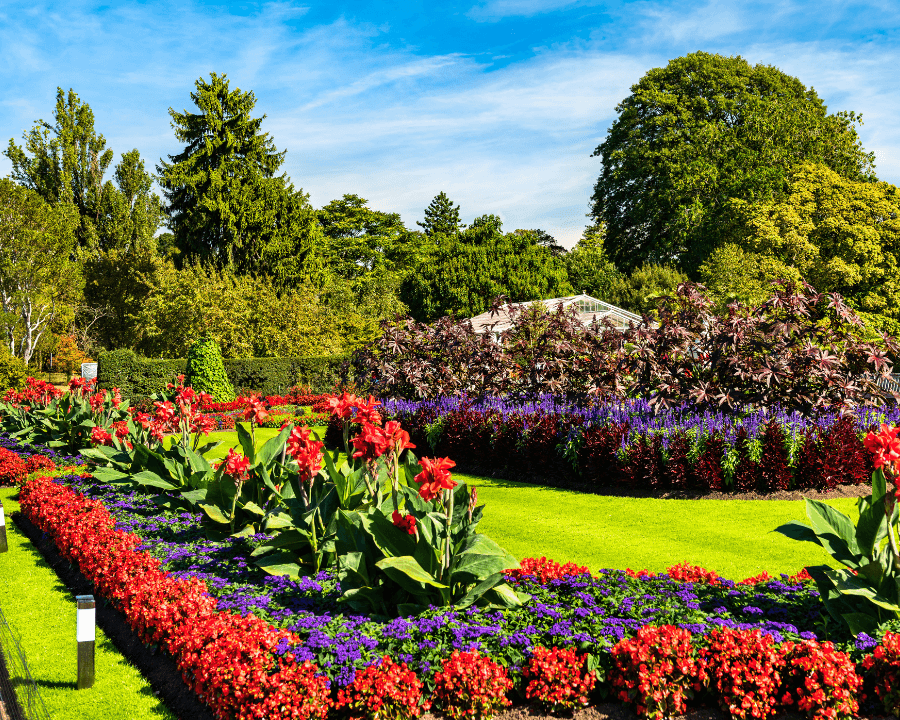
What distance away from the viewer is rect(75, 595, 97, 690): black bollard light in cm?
402

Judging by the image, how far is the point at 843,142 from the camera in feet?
112

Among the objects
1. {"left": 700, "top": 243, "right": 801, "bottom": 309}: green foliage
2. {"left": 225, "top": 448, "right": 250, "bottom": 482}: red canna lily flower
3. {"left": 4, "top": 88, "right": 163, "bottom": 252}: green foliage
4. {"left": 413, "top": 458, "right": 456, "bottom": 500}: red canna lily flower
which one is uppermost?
{"left": 4, "top": 88, "right": 163, "bottom": 252}: green foliage

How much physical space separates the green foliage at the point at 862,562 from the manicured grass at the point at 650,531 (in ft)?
5.43

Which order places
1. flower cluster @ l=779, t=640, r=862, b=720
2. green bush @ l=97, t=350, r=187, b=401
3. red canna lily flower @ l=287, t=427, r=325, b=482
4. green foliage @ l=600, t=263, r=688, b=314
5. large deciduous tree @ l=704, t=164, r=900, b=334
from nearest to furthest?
flower cluster @ l=779, t=640, r=862, b=720, red canna lily flower @ l=287, t=427, r=325, b=482, green bush @ l=97, t=350, r=187, b=401, large deciduous tree @ l=704, t=164, r=900, b=334, green foliage @ l=600, t=263, r=688, b=314

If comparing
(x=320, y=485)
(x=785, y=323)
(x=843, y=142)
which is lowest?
(x=320, y=485)

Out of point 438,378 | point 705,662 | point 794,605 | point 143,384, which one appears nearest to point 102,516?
point 705,662

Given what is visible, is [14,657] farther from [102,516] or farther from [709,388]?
[709,388]

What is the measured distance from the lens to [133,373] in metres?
20.5

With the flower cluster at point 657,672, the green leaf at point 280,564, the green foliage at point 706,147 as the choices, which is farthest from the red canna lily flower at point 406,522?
the green foliage at point 706,147

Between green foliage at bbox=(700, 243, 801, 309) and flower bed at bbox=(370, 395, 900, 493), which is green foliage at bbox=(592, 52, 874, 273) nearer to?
green foliage at bbox=(700, 243, 801, 309)

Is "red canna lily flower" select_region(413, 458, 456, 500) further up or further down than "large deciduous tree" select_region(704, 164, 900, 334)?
further down

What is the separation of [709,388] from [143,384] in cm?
1719

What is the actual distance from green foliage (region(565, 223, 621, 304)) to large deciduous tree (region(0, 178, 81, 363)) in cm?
2643

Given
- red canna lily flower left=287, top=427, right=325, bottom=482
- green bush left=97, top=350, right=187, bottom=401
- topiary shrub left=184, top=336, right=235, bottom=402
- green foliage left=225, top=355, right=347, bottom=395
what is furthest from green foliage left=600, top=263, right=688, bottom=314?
red canna lily flower left=287, top=427, right=325, bottom=482
